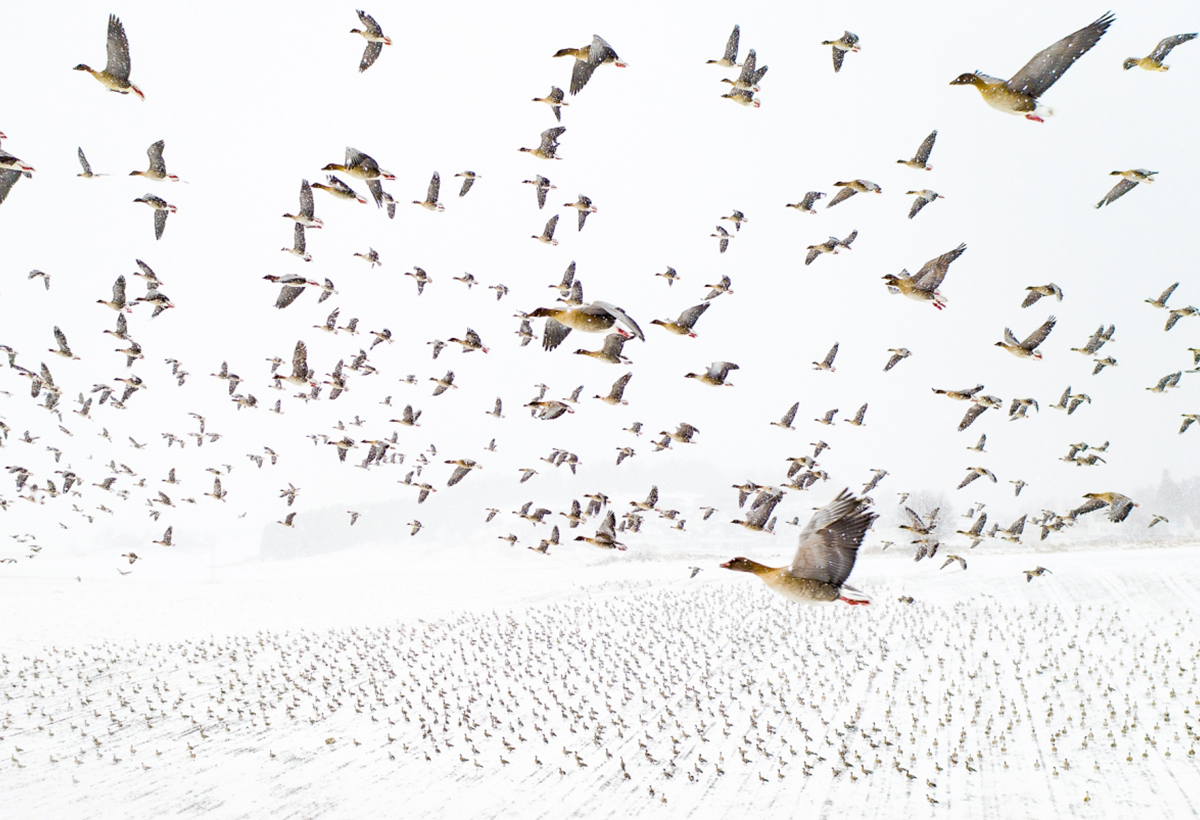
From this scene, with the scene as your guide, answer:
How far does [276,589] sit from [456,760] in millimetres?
36812

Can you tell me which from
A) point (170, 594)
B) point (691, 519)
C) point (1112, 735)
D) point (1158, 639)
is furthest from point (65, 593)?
point (691, 519)

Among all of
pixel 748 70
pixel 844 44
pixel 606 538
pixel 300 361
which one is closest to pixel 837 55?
pixel 844 44

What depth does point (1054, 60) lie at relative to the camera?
5633 millimetres

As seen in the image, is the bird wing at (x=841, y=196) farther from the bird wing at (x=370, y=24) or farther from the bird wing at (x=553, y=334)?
the bird wing at (x=370, y=24)

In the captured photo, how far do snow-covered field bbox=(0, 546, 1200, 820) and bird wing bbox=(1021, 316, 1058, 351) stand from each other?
776cm

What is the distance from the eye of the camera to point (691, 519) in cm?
10169

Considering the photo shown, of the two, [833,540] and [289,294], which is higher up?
[289,294]

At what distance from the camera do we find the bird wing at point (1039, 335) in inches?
428

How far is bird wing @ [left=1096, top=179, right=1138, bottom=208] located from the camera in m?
10.2

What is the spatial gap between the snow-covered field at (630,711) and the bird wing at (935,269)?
8.91 metres

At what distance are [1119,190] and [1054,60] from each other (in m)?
6.26

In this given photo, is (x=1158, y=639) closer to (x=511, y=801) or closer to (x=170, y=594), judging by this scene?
(x=511, y=801)

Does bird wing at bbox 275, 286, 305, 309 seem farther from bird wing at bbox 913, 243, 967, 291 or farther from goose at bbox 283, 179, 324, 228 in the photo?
bird wing at bbox 913, 243, 967, 291

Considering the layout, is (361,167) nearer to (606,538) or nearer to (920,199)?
(606,538)
